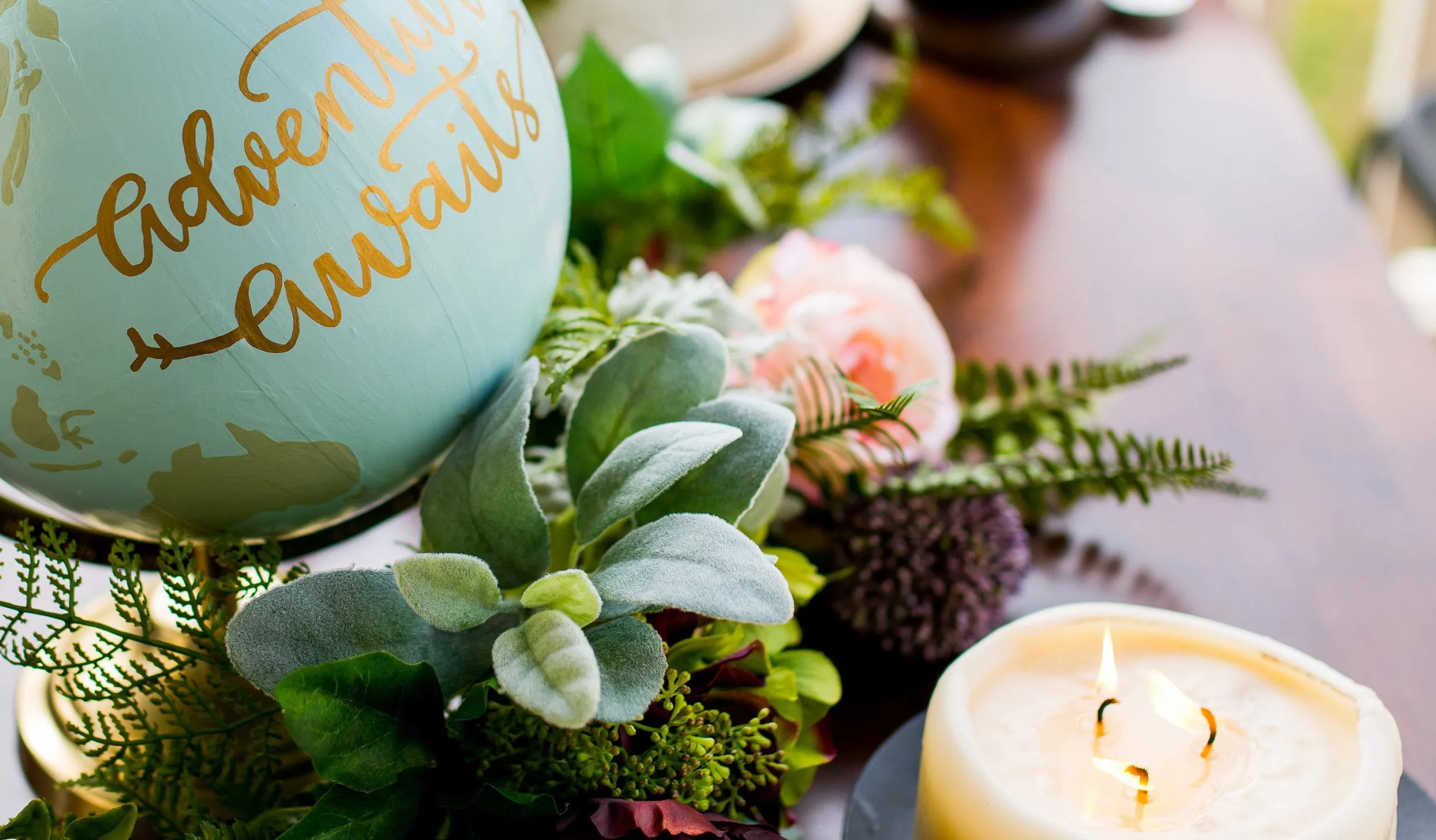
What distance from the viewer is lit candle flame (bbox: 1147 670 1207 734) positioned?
29 cm

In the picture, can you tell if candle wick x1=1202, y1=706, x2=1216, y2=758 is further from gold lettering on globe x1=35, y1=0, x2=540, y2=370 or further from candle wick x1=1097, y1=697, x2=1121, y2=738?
gold lettering on globe x1=35, y1=0, x2=540, y2=370

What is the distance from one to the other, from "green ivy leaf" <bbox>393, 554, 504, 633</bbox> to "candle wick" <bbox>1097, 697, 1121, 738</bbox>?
144 mm

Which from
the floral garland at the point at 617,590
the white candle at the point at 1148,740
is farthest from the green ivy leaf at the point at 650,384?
the white candle at the point at 1148,740

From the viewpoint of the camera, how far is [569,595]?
0.27 metres

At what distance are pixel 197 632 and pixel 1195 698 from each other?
9.8 inches

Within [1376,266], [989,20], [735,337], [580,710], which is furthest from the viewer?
[989,20]

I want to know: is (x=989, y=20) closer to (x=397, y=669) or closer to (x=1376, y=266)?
(x=1376, y=266)

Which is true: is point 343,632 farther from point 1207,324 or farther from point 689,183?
point 1207,324

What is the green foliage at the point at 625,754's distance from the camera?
0.29 metres

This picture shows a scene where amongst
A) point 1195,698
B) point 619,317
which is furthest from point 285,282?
point 1195,698

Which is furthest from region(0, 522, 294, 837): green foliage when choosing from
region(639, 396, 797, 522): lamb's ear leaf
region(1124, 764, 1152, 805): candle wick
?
region(1124, 764, 1152, 805): candle wick

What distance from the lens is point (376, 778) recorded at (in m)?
0.28

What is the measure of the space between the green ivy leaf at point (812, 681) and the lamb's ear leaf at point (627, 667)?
68 mm

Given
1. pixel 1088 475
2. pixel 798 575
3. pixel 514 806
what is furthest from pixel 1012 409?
pixel 514 806
